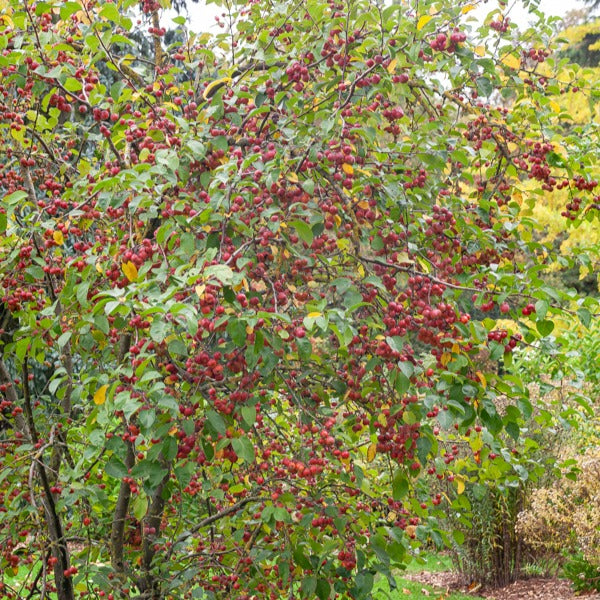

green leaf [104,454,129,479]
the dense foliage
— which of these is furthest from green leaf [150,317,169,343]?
green leaf [104,454,129,479]

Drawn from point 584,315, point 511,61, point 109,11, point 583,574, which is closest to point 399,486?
point 584,315

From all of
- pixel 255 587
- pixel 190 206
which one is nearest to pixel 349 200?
pixel 190 206

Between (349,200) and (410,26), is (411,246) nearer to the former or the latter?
(349,200)

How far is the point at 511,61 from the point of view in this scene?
2.90 metres

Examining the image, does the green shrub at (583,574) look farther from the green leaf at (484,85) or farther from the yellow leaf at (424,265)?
the green leaf at (484,85)

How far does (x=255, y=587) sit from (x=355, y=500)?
54 cm

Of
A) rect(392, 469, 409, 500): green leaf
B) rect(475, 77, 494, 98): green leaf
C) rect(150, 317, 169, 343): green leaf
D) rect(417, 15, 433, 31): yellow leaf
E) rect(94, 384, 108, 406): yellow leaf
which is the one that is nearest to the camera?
rect(150, 317, 169, 343): green leaf

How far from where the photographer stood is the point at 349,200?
266 centimetres

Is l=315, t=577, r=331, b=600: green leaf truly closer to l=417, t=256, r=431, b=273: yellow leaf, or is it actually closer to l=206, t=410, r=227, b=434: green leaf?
l=206, t=410, r=227, b=434: green leaf

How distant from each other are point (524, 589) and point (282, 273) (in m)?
5.45

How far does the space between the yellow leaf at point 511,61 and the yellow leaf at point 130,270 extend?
69.0 inches

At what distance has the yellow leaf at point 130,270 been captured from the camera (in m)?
2.20

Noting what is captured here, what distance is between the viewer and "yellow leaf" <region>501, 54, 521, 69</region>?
289cm

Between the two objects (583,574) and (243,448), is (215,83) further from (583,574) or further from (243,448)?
(583,574)
